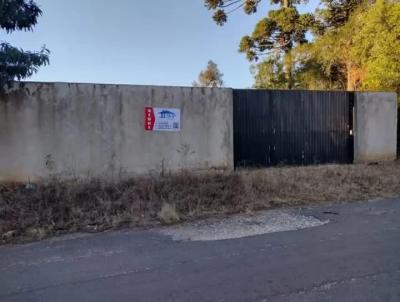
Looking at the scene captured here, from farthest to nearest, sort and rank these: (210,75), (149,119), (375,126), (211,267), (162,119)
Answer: (210,75)
(375,126)
(162,119)
(149,119)
(211,267)

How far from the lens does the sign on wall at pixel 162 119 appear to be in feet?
34.6

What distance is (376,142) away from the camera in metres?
13.5

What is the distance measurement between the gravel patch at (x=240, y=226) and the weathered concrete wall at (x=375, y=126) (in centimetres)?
617

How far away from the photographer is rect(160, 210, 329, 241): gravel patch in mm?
6574

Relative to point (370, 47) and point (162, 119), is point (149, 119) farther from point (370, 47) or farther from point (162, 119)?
point (370, 47)

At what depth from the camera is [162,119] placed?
10.7 m

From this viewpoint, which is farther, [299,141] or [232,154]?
[299,141]

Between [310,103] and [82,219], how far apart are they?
24.9 ft

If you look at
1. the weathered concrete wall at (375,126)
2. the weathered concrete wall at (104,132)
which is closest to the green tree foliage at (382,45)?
the weathered concrete wall at (375,126)

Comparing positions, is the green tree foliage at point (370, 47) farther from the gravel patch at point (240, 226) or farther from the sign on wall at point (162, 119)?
the gravel patch at point (240, 226)

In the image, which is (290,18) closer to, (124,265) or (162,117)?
(162,117)

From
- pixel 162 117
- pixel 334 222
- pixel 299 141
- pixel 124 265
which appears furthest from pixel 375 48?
pixel 124 265

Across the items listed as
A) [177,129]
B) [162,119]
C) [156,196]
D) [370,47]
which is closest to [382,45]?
[370,47]

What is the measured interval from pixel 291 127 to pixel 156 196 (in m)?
5.20
